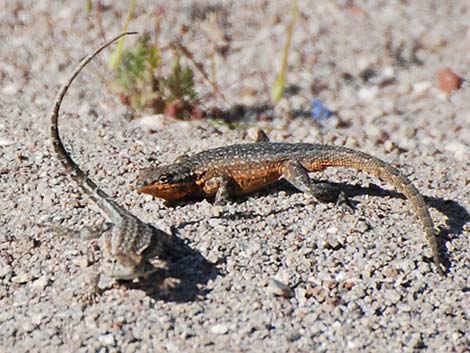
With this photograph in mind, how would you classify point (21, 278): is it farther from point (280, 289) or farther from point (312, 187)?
point (312, 187)

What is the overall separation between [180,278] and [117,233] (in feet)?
1.50

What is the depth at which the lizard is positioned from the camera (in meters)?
6.87

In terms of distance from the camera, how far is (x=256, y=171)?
23.2 feet

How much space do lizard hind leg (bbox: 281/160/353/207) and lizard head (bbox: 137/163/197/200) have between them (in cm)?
67

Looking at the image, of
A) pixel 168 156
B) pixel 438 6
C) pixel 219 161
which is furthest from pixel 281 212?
pixel 438 6

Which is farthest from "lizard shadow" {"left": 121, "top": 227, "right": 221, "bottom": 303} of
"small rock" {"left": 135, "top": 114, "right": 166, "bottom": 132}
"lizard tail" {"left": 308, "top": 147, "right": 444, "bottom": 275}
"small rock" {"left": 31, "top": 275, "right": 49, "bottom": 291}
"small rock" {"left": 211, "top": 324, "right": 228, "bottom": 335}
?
"small rock" {"left": 135, "top": 114, "right": 166, "bottom": 132}

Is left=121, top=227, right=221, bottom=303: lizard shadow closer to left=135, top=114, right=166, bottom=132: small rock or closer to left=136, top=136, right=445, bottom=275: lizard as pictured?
left=136, top=136, right=445, bottom=275: lizard

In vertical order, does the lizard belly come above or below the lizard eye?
below

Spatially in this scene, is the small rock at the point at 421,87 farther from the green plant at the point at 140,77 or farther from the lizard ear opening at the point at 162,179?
the lizard ear opening at the point at 162,179

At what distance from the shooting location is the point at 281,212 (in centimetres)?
685

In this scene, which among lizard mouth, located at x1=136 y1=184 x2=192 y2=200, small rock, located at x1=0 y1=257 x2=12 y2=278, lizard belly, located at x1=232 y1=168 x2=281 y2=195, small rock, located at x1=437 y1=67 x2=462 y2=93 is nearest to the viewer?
small rock, located at x1=0 y1=257 x2=12 y2=278

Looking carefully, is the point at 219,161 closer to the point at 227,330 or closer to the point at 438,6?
→ the point at 227,330

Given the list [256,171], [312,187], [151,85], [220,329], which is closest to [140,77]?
[151,85]

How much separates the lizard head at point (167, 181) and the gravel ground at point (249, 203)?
11cm
